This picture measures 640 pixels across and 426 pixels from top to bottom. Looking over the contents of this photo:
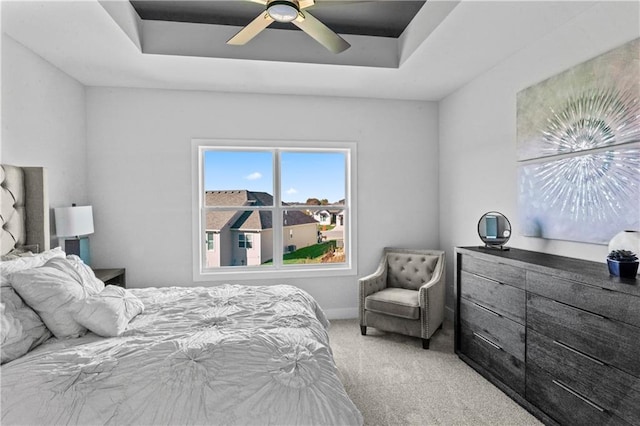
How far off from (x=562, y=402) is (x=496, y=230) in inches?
53.6

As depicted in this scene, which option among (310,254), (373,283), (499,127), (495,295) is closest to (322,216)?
(310,254)

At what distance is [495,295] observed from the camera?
8.93ft

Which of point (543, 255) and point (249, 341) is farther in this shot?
point (543, 255)

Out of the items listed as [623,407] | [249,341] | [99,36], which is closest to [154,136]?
[99,36]

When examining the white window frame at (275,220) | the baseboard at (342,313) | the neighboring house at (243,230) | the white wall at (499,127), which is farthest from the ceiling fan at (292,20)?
the baseboard at (342,313)

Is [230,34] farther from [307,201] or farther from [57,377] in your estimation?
[57,377]

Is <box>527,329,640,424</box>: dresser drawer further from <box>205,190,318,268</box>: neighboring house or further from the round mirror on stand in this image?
<box>205,190,318,268</box>: neighboring house

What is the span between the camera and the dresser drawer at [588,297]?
1723mm

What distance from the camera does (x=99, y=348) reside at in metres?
1.67

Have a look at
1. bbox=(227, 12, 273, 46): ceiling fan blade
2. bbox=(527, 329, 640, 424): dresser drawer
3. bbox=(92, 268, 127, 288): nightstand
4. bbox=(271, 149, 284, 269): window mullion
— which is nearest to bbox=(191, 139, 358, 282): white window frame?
bbox=(271, 149, 284, 269): window mullion

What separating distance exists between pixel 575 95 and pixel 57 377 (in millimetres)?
3368

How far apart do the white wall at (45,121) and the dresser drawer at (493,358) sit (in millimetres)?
3906

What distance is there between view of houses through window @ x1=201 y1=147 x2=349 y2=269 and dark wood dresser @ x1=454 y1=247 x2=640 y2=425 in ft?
6.06

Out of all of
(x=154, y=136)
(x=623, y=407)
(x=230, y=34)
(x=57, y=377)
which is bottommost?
(x=623, y=407)
